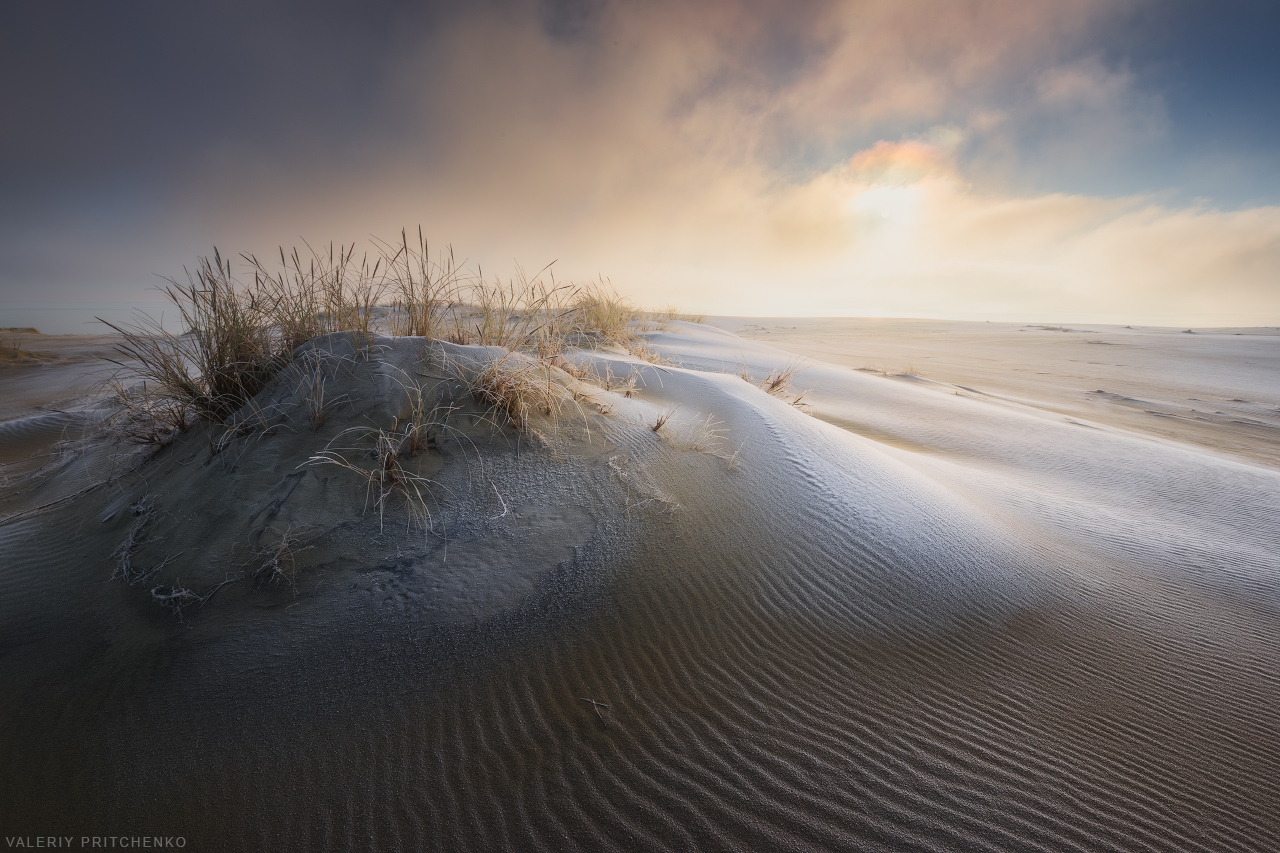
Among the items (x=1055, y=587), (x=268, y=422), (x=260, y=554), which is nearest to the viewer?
(x=260, y=554)

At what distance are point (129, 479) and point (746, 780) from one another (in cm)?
302

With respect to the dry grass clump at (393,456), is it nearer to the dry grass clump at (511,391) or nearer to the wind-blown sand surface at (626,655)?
the wind-blown sand surface at (626,655)

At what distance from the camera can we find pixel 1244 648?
1.81 metres

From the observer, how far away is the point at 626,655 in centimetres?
154

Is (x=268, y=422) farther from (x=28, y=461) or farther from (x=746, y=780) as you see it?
(x=28, y=461)

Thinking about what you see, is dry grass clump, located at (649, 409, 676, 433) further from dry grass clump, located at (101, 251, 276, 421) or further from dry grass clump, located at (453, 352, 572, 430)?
dry grass clump, located at (101, 251, 276, 421)

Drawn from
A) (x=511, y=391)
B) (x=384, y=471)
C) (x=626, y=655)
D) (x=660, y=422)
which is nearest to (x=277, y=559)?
(x=384, y=471)

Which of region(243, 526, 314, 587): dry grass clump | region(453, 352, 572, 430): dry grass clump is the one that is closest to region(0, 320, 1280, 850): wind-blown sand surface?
region(243, 526, 314, 587): dry grass clump

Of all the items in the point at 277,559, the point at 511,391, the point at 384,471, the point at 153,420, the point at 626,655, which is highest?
the point at 511,391

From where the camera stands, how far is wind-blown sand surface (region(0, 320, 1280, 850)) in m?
1.16

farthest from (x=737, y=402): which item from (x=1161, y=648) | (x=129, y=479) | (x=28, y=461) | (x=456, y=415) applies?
(x=28, y=461)

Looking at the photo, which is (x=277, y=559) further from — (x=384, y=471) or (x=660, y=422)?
(x=660, y=422)

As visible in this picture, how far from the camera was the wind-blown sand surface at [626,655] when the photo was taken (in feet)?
3.80

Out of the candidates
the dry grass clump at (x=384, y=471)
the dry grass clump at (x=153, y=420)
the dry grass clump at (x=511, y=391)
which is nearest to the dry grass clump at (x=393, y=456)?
the dry grass clump at (x=384, y=471)
